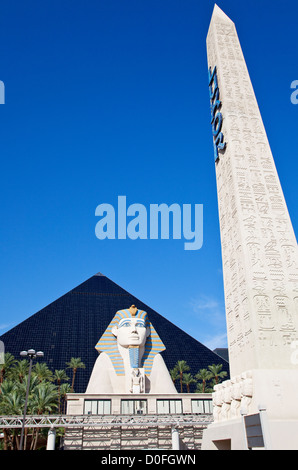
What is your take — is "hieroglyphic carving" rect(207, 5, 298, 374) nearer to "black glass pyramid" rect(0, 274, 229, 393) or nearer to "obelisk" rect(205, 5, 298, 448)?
"obelisk" rect(205, 5, 298, 448)

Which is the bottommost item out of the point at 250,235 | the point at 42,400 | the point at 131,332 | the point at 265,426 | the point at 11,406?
the point at 265,426

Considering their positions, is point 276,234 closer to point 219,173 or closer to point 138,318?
point 219,173

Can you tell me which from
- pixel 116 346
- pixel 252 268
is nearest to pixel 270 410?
pixel 252 268

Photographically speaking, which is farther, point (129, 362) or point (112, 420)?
point (129, 362)

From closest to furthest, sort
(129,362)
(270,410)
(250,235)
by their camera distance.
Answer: (270,410) < (250,235) < (129,362)

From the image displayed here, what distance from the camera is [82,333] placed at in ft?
200

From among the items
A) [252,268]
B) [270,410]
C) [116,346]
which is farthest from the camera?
[116,346]

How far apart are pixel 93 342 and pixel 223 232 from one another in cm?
4888

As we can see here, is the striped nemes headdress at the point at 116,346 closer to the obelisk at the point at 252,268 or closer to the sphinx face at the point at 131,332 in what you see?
the sphinx face at the point at 131,332

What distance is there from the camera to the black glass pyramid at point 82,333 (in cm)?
5678

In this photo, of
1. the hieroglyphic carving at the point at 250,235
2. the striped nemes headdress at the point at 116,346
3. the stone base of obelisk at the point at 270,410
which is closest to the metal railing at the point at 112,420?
the striped nemes headdress at the point at 116,346

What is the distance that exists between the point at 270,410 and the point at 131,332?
1362 cm

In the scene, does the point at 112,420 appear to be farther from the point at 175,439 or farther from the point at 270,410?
the point at 270,410

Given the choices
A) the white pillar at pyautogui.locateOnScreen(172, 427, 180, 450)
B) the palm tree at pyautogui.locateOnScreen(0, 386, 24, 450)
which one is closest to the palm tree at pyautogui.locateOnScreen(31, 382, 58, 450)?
the palm tree at pyautogui.locateOnScreen(0, 386, 24, 450)
